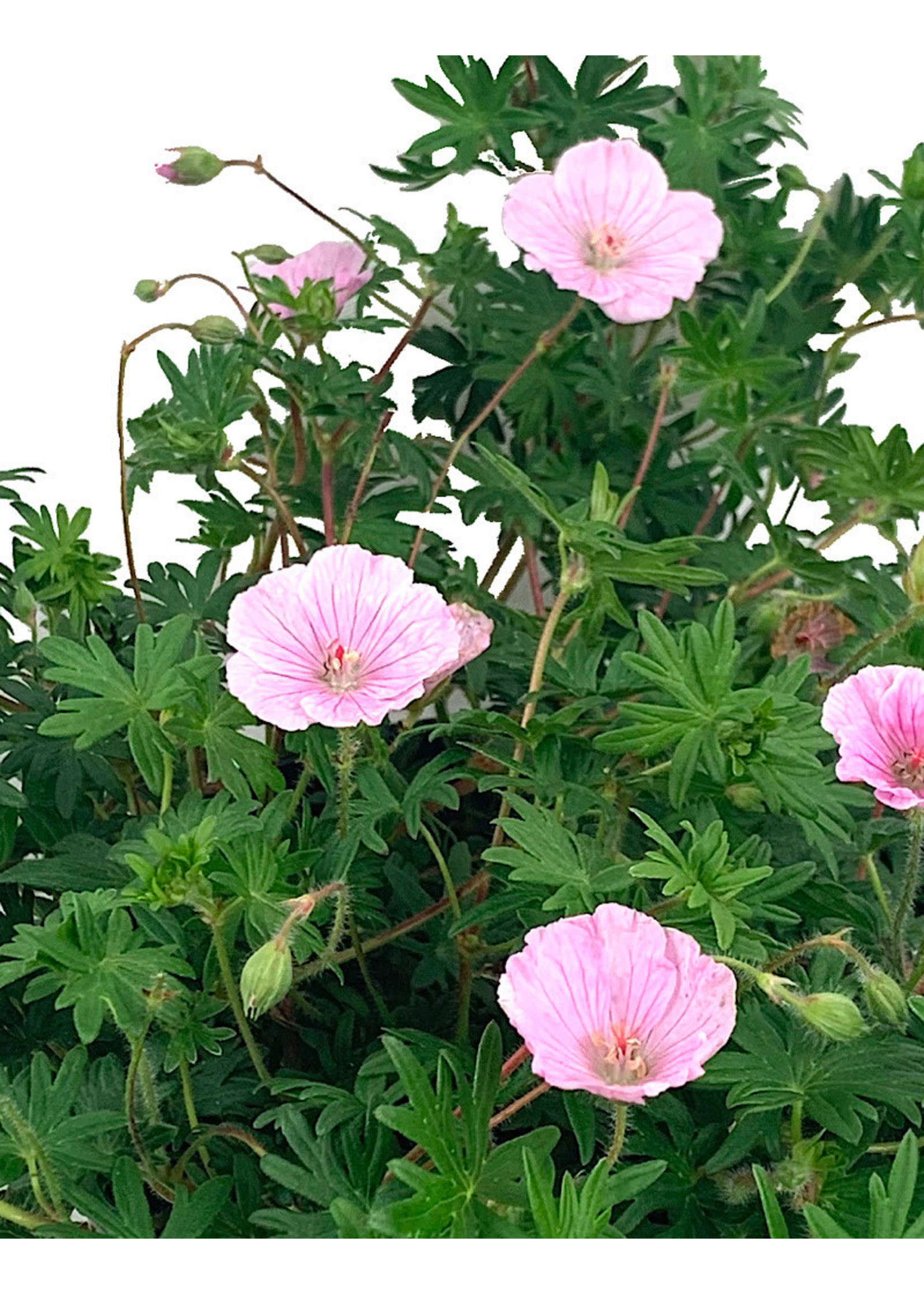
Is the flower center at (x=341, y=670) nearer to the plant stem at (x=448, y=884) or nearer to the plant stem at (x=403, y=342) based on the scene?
the plant stem at (x=448, y=884)

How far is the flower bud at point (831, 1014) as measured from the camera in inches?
28.0

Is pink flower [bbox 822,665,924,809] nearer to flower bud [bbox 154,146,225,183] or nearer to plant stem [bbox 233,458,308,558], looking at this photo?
plant stem [bbox 233,458,308,558]

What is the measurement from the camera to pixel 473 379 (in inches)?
45.6

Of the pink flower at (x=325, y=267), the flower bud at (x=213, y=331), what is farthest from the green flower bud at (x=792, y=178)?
the flower bud at (x=213, y=331)

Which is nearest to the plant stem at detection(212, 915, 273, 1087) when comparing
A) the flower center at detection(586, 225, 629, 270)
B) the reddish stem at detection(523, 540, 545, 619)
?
the reddish stem at detection(523, 540, 545, 619)

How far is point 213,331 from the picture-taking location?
1002 millimetres

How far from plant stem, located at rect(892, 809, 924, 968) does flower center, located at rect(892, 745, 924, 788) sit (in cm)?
2

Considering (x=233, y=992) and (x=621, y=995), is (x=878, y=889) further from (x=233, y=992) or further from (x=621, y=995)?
(x=233, y=992)

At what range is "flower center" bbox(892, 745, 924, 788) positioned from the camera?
0.79m

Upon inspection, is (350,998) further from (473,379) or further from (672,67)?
(672,67)

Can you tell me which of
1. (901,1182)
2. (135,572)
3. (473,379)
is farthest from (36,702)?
(901,1182)

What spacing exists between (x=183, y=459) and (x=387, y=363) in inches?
6.1

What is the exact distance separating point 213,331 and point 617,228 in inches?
9.9

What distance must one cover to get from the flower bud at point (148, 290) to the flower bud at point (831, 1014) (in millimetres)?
585
